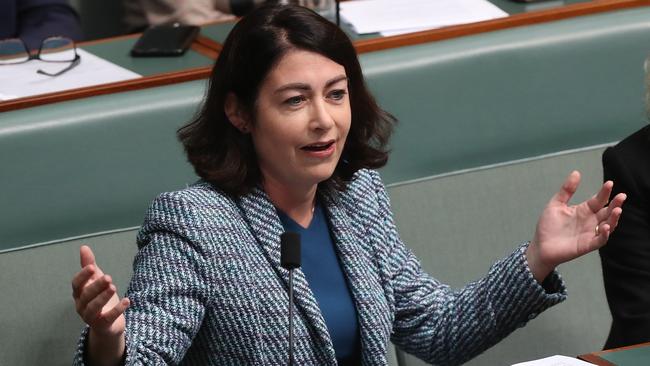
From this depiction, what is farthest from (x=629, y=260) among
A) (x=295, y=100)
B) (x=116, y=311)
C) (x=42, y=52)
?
(x=42, y=52)

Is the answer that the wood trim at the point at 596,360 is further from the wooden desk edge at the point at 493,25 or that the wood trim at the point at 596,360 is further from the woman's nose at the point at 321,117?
the wooden desk edge at the point at 493,25

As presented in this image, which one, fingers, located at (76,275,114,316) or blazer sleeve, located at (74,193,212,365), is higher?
fingers, located at (76,275,114,316)

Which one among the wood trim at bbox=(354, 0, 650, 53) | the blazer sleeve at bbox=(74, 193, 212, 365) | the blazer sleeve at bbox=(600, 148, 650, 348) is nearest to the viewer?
the blazer sleeve at bbox=(74, 193, 212, 365)

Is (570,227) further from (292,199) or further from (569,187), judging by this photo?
(292,199)

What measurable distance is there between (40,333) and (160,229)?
36 centimetres

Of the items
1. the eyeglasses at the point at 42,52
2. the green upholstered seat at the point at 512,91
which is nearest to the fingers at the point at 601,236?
the green upholstered seat at the point at 512,91

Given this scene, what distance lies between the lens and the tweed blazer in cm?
161

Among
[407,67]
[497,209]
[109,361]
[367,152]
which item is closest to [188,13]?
[407,67]

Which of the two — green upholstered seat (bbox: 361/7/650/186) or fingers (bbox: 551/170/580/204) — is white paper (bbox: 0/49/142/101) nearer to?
green upholstered seat (bbox: 361/7/650/186)

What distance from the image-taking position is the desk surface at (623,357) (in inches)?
63.3

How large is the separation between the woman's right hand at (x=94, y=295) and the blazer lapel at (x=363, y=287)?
0.42 metres

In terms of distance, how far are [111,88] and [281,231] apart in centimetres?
54

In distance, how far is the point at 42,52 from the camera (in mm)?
2367

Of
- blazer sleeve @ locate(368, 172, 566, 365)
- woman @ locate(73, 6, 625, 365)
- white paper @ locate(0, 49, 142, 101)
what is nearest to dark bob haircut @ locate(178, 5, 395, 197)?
woman @ locate(73, 6, 625, 365)
